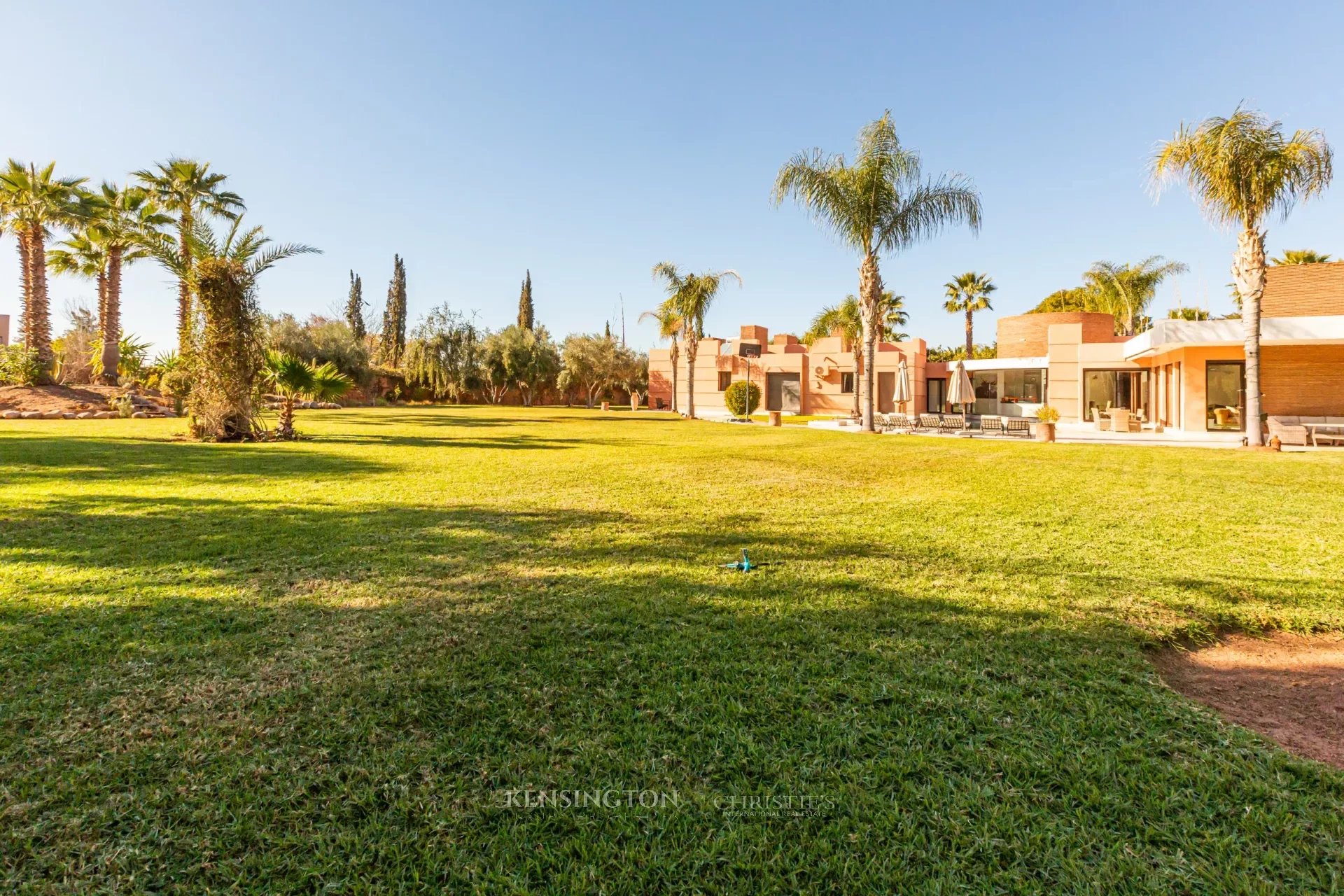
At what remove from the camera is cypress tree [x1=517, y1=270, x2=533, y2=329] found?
64.4 meters

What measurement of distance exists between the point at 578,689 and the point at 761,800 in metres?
1.00

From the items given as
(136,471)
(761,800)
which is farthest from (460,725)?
(136,471)

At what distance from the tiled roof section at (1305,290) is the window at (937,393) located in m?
16.9

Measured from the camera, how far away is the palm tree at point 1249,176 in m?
13.7

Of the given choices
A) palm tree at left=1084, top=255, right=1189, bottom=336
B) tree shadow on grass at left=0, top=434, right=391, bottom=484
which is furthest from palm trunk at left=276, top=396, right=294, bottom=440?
palm tree at left=1084, top=255, right=1189, bottom=336

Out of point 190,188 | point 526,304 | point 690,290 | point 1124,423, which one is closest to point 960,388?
point 1124,423

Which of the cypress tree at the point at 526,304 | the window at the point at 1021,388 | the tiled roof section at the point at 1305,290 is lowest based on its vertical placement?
the window at the point at 1021,388

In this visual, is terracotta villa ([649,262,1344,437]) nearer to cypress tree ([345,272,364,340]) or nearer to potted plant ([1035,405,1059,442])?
potted plant ([1035,405,1059,442])

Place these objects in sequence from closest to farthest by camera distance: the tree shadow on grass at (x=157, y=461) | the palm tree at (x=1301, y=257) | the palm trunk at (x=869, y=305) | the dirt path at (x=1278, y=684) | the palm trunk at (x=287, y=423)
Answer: the dirt path at (x=1278, y=684)
the tree shadow on grass at (x=157, y=461)
the palm trunk at (x=287, y=423)
the palm trunk at (x=869, y=305)
the palm tree at (x=1301, y=257)

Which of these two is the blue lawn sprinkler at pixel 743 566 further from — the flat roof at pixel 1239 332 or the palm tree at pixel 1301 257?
the palm tree at pixel 1301 257

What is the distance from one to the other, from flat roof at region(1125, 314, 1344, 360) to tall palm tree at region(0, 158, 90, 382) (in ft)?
138

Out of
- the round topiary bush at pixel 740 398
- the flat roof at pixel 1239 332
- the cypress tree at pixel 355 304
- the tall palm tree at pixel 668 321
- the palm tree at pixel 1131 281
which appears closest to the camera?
the flat roof at pixel 1239 332

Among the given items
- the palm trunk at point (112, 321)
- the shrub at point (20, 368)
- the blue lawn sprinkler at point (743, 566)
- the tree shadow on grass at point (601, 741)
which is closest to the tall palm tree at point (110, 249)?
the palm trunk at point (112, 321)

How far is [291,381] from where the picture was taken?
14.7 metres
